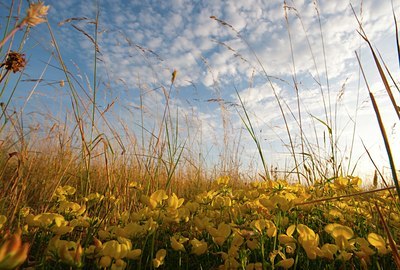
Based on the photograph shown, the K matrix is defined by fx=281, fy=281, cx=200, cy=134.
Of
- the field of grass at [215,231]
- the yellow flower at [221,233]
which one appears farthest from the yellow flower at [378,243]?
the yellow flower at [221,233]

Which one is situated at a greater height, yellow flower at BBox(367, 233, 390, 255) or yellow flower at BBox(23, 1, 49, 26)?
yellow flower at BBox(23, 1, 49, 26)

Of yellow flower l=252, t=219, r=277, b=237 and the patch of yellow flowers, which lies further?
yellow flower l=252, t=219, r=277, b=237

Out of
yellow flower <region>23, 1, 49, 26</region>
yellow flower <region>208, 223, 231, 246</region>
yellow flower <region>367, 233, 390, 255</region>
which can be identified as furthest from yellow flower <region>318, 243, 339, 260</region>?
yellow flower <region>23, 1, 49, 26</region>

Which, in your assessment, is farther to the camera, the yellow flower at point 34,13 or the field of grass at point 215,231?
the field of grass at point 215,231

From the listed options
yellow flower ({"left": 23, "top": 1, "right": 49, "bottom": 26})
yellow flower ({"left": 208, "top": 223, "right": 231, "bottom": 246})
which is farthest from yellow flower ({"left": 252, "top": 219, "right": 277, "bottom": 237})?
yellow flower ({"left": 23, "top": 1, "right": 49, "bottom": 26})

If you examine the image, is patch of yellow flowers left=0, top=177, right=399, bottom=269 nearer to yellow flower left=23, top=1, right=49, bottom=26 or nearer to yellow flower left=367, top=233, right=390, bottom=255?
yellow flower left=367, top=233, right=390, bottom=255

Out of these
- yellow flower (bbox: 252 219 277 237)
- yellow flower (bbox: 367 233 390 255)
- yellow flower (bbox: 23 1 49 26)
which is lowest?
yellow flower (bbox: 367 233 390 255)

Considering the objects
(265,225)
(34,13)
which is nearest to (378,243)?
(265,225)

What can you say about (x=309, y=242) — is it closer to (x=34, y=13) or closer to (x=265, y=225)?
(x=265, y=225)

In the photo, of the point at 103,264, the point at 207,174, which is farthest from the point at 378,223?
the point at 207,174

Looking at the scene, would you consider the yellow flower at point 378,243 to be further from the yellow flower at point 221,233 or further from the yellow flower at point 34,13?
the yellow flower at point 34,13

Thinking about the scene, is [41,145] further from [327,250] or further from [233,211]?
[327,250]

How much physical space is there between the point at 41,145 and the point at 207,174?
2.89 metres

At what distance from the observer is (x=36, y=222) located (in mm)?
1022
